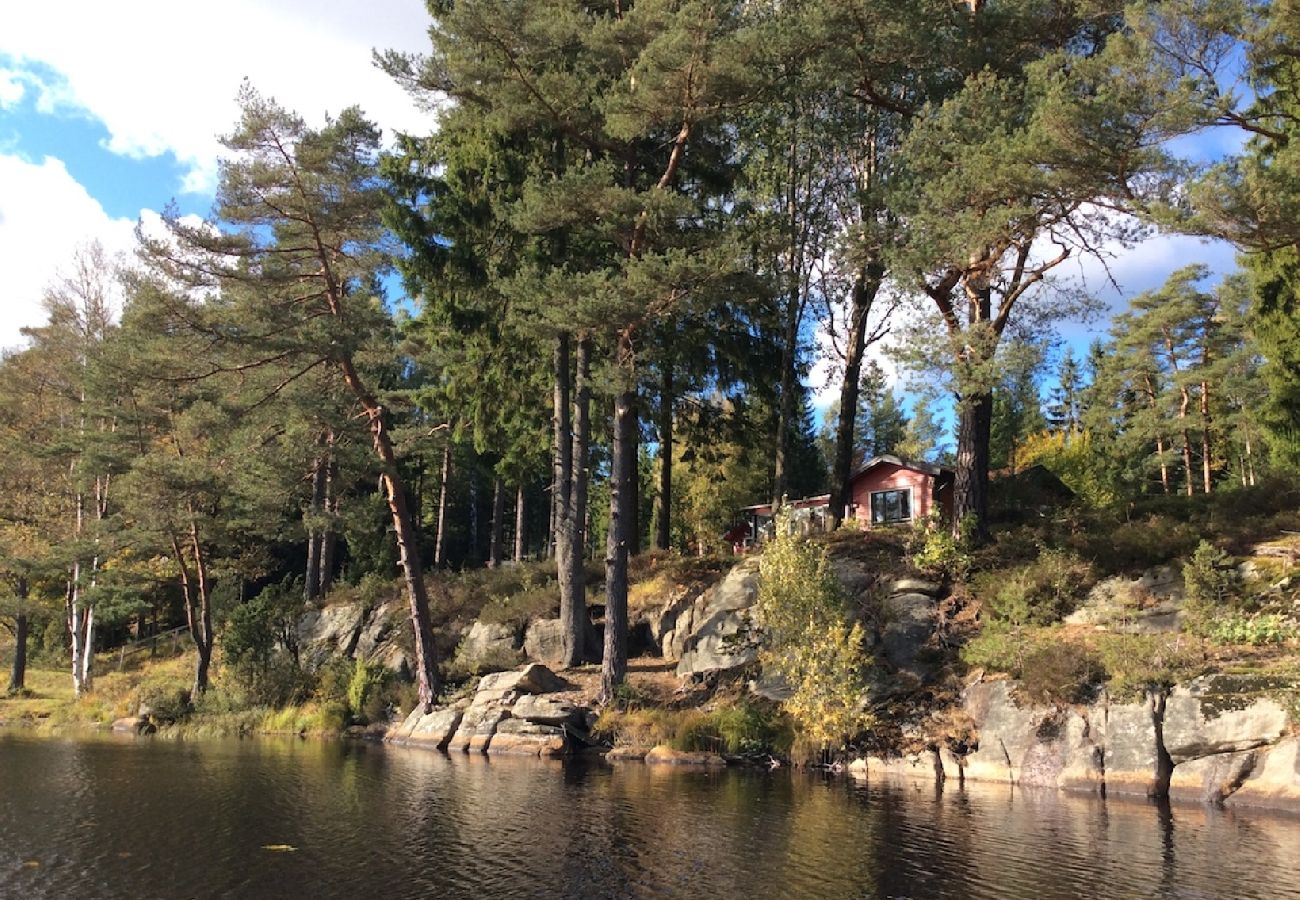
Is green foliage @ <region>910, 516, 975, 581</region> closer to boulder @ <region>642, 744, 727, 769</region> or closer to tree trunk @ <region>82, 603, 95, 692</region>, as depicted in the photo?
boulder @ <region>642, 744, 727, 769</region>

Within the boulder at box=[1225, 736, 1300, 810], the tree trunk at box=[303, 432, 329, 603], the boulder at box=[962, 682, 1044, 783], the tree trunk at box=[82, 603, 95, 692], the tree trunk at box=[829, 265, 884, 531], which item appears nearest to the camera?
the boulder at box=[1225, 736, 1300, 810]

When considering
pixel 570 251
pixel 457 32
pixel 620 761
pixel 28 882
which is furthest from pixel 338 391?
pixel 28 882

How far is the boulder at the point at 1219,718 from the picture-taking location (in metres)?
14.4

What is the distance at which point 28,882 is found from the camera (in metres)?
9.70

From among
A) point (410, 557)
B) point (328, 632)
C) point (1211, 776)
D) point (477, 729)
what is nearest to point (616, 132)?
point (410, 557)

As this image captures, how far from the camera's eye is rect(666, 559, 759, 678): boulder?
2245 cm

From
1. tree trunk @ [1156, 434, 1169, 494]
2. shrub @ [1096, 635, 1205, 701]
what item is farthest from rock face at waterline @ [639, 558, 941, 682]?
tree trunk @ [1156, 434, 1169, 494]

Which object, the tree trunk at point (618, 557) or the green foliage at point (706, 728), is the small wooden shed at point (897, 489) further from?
the green foliage at point (706, 728)

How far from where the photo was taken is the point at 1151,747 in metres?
15.3

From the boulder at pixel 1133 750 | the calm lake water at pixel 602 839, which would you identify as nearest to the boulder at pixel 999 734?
the calm lake water at pixel 602 839

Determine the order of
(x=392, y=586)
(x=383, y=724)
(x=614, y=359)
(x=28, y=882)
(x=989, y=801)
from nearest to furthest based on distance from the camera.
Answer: (x=28, y=882)
(x=989, y=801)
(x=614, y=359)
(x=383, y=724)
(x=392, y=586)

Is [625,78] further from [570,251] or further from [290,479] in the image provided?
[290,479]

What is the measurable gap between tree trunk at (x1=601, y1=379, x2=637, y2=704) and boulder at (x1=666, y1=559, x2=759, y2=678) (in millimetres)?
1927

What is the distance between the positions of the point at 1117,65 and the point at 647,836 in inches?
604
